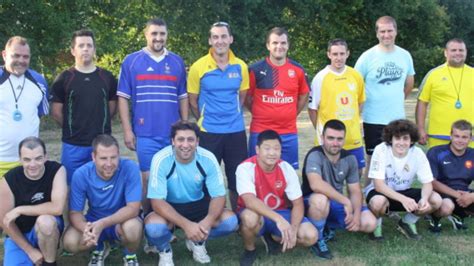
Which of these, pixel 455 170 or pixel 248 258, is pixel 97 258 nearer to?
pixel 248 258

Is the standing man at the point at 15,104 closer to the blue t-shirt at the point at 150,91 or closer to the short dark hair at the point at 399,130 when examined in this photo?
the blue t-shirt at the point at 150,91

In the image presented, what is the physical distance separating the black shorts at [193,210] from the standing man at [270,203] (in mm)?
368

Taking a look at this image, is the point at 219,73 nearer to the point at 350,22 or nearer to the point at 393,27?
the point at 393,27

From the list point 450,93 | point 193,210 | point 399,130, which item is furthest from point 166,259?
point 450,93

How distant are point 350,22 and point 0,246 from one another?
2534 cm

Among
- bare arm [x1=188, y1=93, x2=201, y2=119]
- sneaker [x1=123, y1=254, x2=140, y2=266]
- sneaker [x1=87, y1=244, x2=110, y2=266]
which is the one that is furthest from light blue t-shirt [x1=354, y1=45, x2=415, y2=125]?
sneaker [x1=87, y1=244, x2=110, y2=266]

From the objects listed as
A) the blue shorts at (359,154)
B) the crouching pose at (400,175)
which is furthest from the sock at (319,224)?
the blue shorts at (359,154)

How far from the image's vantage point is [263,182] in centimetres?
530

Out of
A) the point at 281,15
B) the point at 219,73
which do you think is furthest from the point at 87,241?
the point at 281,15

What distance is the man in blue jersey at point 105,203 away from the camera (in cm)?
488

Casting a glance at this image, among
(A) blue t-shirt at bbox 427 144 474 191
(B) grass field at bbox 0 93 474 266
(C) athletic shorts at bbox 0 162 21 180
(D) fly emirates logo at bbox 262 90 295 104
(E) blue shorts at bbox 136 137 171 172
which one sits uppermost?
(D) fly emirates logo at bbox 262 90 295 104

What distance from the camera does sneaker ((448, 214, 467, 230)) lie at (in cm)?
600

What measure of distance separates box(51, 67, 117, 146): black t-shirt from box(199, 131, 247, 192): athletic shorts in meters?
1.06

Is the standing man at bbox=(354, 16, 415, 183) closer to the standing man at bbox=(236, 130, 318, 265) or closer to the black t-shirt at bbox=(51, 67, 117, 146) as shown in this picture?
the standing man at bbox=(236, 130, 318, 265)
